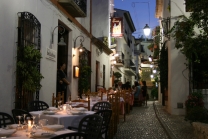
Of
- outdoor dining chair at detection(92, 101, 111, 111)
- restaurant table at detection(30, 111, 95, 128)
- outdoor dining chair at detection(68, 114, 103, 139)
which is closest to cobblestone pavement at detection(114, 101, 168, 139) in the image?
outdoor dining chair at detection(92, 101, 111, 111)

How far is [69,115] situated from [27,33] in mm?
2947

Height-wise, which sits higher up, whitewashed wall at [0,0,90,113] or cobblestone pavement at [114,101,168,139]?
whitewashed wall at [0,0,90,113]

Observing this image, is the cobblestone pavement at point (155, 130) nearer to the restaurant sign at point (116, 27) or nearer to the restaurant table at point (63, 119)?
the restaurant table at point (63, 119)

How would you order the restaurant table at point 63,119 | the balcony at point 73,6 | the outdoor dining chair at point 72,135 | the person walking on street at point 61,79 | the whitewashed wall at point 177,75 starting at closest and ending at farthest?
the outdoor dining chair at point 72,135
the restaurant table at point 63,119
the balcony at point 73,6
the person walking on street at point 61,79
the whitewashed wall at point 177,75

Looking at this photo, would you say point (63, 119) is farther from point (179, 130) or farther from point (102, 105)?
point (179, 130)

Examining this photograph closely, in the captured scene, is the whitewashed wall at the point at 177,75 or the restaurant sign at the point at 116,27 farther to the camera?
the restaurant sign at the point at 116,27

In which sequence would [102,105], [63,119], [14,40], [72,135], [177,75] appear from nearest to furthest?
[72,135] → [63,119] → [14,40] → [102,105] → [177,75]

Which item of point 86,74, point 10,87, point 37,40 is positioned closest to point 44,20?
point 37,40

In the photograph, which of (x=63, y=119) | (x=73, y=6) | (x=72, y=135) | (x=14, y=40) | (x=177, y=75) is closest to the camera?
(x=72, y=135)

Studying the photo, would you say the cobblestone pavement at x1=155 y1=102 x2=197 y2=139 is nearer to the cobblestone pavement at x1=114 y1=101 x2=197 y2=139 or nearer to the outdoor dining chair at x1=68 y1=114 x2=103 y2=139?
the cobblestone pavement at x1=114 y1=101 x2=197 y2=139

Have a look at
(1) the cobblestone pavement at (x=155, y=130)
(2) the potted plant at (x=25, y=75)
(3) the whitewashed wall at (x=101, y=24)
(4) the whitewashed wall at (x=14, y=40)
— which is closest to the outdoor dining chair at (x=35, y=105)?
(2) the potted plant at (x=25, y=75)

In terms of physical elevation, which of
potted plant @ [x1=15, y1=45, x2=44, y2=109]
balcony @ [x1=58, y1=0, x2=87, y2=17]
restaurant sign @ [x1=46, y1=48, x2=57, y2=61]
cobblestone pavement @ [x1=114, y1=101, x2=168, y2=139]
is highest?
balcony @ [x1=58, y1=0, x2=87, y2=17]

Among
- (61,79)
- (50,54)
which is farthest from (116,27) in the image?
(50,54)

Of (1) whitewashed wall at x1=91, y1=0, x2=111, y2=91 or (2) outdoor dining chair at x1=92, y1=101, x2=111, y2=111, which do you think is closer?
(2) outdoor dining chair at x1=92, y1=101, x2=111, y2=111
